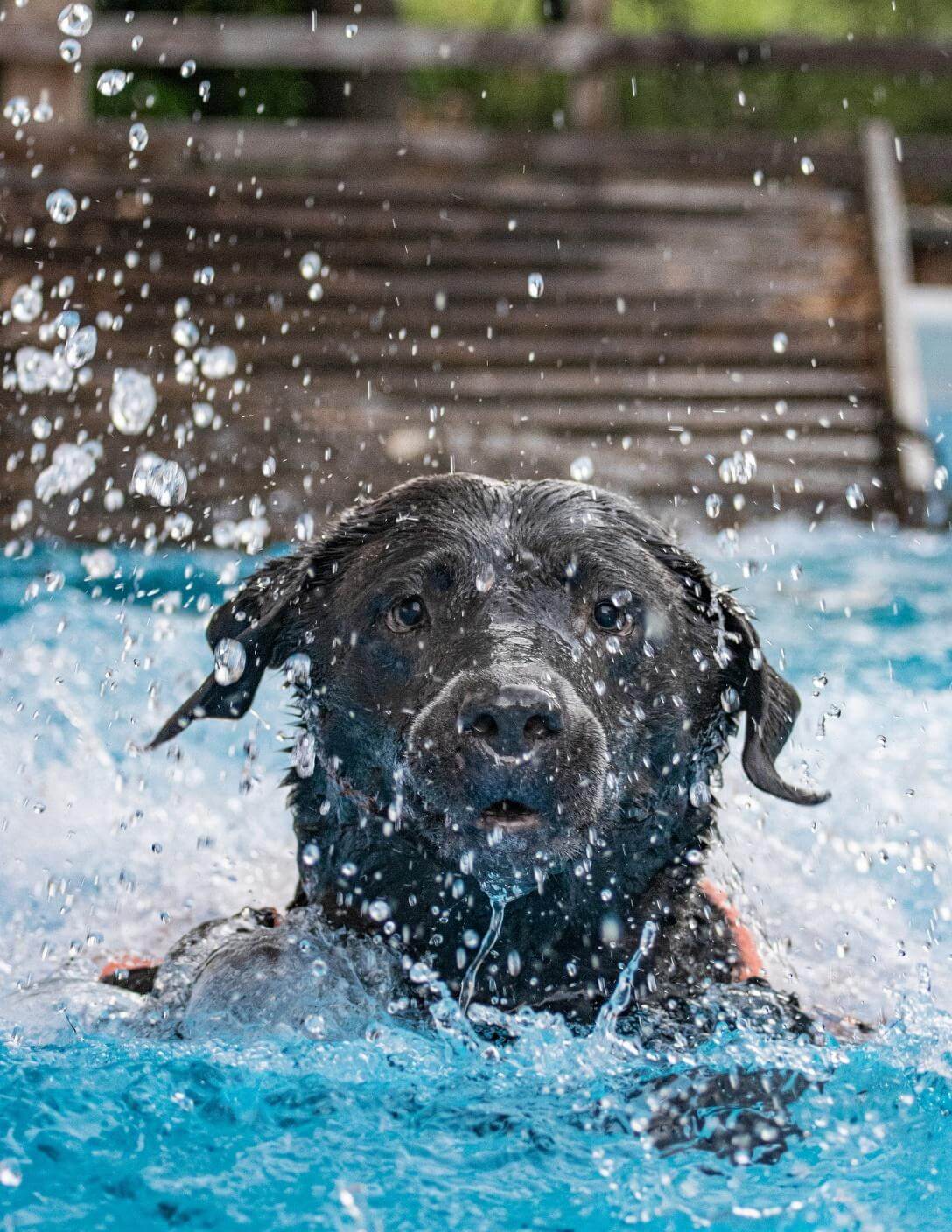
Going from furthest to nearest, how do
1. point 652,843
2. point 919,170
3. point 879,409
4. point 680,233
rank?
point 919,170
point 680,233
point 879,409
point 652,843

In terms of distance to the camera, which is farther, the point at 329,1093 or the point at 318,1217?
the point at 329,1093

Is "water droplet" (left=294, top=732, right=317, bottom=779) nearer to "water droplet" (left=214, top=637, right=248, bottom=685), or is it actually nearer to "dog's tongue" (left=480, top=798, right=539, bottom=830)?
"water droplet" (left=214, top=637, right=248, bottom=685)

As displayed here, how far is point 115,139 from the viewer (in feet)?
35.4

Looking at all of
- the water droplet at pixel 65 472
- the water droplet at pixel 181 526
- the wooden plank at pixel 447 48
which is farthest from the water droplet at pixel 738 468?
the wooden plank at pixel 447 48

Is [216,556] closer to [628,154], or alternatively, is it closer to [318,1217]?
[628,154]

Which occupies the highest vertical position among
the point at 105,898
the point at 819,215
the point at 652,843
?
the point at 819,215

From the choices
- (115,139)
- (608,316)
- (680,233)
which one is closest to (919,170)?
(680,233)

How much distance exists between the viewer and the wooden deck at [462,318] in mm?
9031

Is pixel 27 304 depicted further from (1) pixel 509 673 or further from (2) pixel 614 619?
(1) pixel 509 673

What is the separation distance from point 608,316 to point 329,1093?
26.3ft

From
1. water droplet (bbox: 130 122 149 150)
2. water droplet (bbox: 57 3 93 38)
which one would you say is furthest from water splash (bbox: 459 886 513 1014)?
water droplet (bbox: 57 3 93 38)

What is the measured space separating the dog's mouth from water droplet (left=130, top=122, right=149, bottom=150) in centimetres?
771

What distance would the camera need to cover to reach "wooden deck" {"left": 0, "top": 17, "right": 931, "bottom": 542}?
9031mm

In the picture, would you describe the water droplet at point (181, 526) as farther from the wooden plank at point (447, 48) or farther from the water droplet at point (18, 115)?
the wooden plank at point (447, 48)
